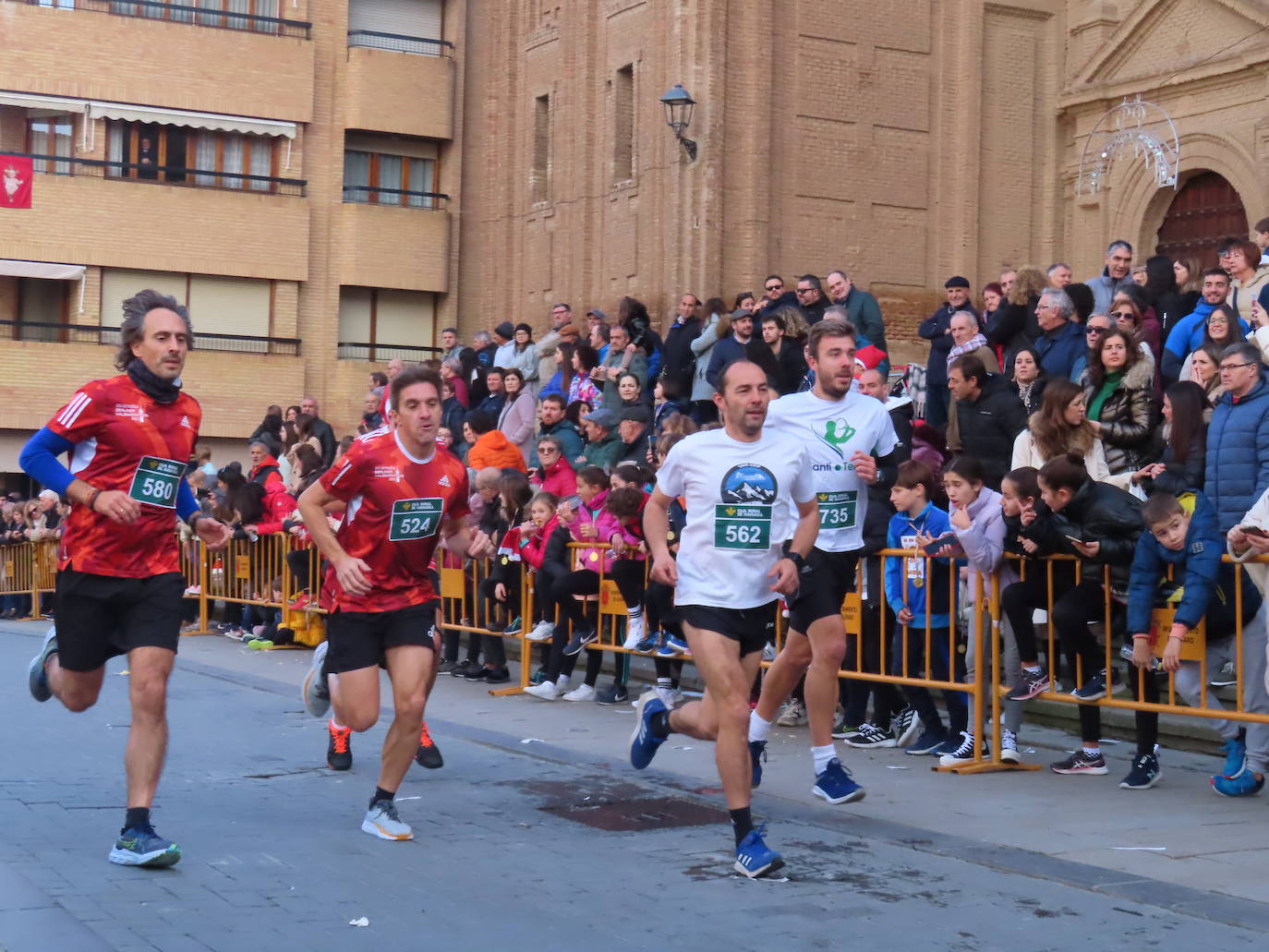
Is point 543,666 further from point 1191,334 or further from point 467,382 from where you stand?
point 467,382

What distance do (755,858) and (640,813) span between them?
157 cm

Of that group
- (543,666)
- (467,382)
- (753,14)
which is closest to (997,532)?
(543,666)

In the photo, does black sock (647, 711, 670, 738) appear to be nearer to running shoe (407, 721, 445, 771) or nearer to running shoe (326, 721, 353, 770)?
running shoe (407, 721, 445, 771)

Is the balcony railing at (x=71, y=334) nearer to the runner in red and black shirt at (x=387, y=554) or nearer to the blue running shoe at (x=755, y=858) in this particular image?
the runner in red and black shirt at (x=387, y=554)

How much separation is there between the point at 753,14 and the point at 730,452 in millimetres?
18556

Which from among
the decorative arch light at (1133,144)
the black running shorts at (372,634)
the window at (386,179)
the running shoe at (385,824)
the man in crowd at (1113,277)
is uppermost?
the window at (386,179)

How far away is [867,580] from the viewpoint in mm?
10836

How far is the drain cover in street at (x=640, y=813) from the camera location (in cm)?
809

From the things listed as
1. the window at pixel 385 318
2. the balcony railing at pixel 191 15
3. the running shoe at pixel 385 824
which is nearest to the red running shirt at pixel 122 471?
the running shoe at pixel 385 824

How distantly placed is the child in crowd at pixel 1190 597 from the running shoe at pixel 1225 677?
59 millimetres

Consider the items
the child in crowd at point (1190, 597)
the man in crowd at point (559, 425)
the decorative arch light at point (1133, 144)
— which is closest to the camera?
the child in crowd at point (1190, 597)

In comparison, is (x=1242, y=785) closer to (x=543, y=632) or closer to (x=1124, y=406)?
(x=1124, y=406)

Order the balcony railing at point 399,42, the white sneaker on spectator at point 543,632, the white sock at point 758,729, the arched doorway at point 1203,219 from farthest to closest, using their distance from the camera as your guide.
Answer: the balcony railing at point 399,42, the arched doorway at point 1203,219, the white sneaker on spectator at point 543,632, the white sock at point 758,729

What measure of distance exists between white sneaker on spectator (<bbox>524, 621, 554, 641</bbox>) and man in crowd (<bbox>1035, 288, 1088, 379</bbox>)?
4.28 metres
